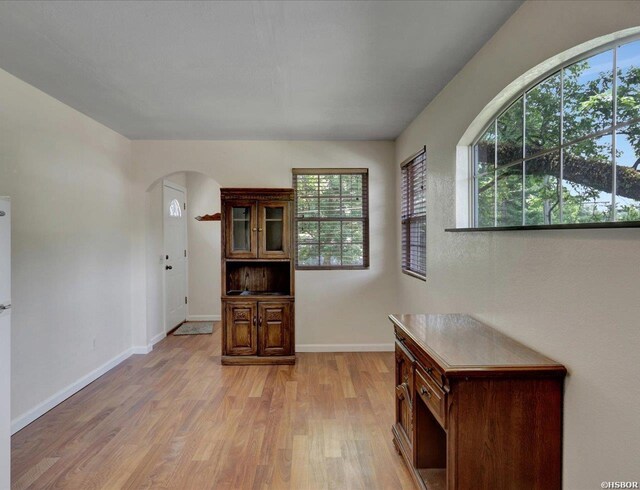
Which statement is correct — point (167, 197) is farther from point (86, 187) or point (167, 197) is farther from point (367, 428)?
point (367, 428)

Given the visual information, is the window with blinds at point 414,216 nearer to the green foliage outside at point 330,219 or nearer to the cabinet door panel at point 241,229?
the green foliage outside at point 330,219

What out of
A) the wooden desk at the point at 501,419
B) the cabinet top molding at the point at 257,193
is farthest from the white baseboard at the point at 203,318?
the wooden desk at the point at 501,419

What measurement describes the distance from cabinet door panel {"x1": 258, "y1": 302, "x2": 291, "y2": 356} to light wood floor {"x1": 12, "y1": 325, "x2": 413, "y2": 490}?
0.70 feet

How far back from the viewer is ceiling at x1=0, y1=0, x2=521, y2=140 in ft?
6.55

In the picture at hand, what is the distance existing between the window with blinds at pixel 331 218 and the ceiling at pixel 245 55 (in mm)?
1079

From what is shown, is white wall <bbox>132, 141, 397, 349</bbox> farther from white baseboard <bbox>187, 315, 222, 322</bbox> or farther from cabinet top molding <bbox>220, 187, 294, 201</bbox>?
white baseboard <bbox>187, 315, 222, 322</bbox>

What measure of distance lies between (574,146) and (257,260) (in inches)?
129

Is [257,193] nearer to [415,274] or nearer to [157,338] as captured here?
[415,274]

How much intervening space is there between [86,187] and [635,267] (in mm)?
4214

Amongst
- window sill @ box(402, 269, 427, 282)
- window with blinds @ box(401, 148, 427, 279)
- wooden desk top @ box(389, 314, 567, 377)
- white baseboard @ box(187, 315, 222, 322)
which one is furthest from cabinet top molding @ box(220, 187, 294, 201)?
white baseboard @ box(187, 315, 222, 322)

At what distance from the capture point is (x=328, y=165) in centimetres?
472

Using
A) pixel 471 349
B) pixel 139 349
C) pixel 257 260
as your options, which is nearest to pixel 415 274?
pixel 257 260

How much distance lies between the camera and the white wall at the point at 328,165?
184 inches

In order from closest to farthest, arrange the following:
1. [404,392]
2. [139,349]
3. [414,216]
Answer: [404,392], [414,216], [139,349]
